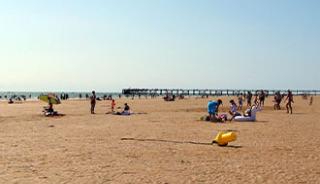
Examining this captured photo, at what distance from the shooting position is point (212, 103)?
22688mm

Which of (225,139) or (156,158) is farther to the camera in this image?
(225,139)

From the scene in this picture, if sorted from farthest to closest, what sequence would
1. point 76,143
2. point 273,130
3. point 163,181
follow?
point 273,130 < point 76,143 < point 163,181

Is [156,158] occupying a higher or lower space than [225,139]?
lower

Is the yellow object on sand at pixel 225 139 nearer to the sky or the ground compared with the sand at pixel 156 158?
nearer to the sky

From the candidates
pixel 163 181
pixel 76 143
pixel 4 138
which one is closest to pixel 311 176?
pixel 163 181

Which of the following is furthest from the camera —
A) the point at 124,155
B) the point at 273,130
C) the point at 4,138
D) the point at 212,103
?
the point at 212,103

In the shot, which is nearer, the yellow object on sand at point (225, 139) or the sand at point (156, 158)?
the sand at point (156, 158)

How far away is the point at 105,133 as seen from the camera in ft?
55.6

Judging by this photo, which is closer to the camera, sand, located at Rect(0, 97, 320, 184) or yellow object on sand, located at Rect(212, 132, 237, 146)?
sand, located at Rect(0, 97, 320, 184)

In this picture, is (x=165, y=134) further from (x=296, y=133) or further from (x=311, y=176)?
(x=311, y=176)

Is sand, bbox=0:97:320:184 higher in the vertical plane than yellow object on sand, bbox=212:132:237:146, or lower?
lower

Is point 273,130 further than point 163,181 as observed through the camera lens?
Yes

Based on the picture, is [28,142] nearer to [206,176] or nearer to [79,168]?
[79,168]

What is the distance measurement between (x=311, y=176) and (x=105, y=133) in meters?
9.25
